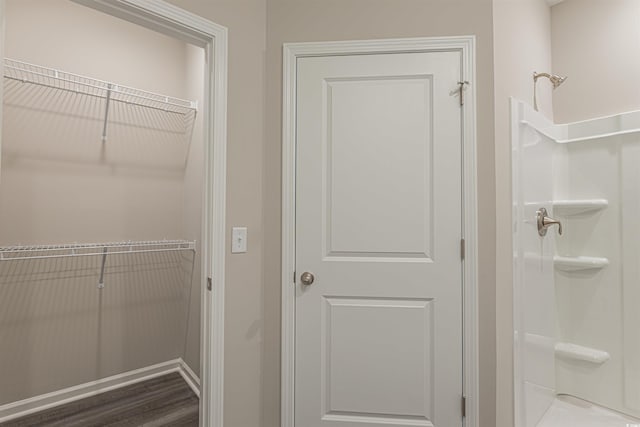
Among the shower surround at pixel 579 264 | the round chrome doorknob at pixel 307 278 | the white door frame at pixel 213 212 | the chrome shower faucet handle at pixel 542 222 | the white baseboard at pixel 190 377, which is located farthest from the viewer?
the white baseboard at pixel 190 377

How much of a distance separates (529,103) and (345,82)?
1.11 m

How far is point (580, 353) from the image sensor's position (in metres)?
2.09

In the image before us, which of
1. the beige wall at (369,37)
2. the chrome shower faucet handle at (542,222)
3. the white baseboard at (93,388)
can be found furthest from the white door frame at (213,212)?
the chrome shower faucet handle at (542,222)

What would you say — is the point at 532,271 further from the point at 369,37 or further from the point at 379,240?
the point at 369,37

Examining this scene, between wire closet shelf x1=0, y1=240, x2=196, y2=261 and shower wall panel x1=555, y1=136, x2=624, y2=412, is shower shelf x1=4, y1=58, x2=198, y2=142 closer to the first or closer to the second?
wire closet shelf x1=0, y1=240, x2=196, y2=261

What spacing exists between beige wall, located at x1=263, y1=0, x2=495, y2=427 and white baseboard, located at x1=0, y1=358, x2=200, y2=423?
1255 millimetres

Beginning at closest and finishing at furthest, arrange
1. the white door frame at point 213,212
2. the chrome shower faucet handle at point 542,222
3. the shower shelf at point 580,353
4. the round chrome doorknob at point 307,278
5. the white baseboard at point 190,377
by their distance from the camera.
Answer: the white door frame at point 213,212, the round chrome doorknob at point 307,278, the chrome shower faucet handle at point 542,222, the shower shelf at point 580,353, the white baseboard at point 190,377

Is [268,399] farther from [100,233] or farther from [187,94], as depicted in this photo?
[187,94]

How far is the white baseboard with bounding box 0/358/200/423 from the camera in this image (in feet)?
6.88

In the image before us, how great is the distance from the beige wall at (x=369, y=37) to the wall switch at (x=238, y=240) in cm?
12

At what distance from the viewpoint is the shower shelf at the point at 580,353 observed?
2.04 meters

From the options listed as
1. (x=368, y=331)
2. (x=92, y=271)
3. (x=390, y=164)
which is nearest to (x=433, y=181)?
(x=390, y=164)

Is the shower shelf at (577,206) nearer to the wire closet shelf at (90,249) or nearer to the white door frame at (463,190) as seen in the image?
the white door frame at (463,190)

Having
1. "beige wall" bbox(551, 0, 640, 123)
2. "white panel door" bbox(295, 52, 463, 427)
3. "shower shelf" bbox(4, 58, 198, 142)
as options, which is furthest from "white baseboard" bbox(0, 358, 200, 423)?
"beige wall" bbox(551, 0, 640, 123)
